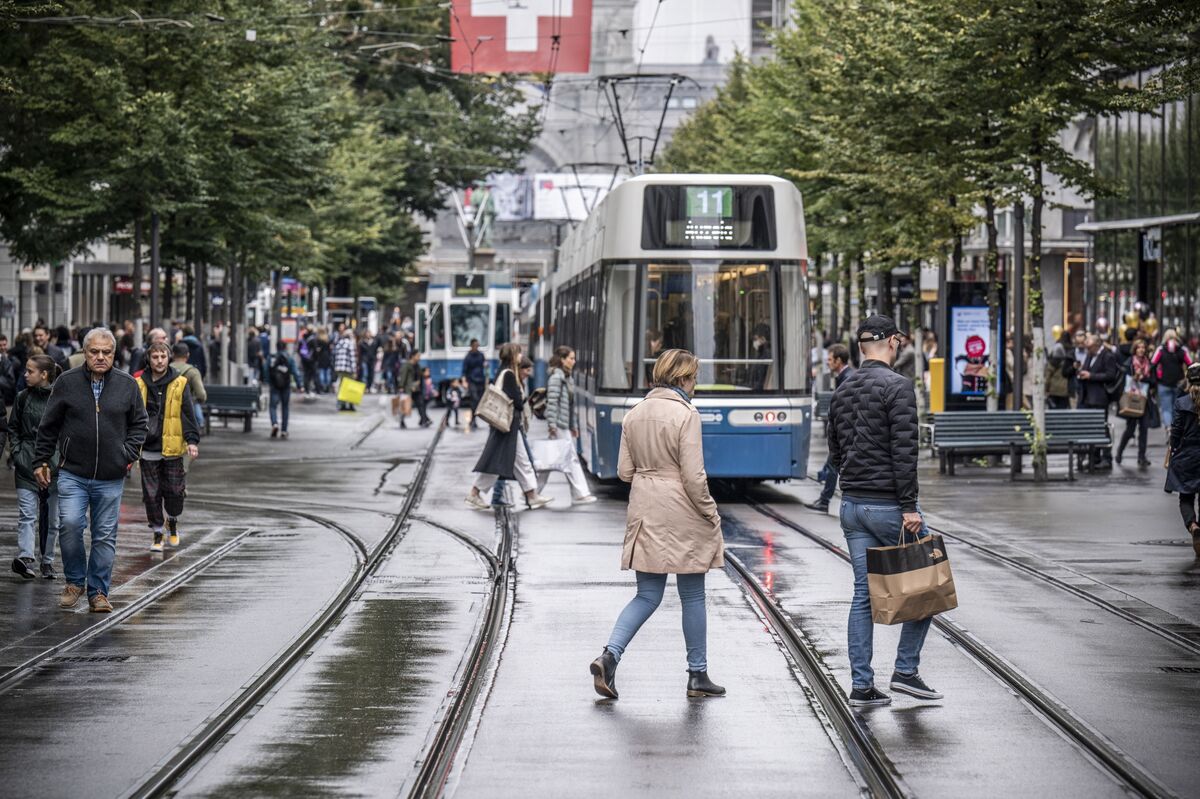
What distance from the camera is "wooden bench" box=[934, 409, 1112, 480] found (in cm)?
2466

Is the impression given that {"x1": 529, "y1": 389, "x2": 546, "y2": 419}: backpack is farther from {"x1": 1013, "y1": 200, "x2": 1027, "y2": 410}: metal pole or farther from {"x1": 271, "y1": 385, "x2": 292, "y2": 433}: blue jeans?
{"x1": 271, "y1": 385, "x2": 292, "y2": 433}: blue jeans

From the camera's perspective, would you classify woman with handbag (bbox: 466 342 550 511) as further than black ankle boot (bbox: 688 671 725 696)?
Yes

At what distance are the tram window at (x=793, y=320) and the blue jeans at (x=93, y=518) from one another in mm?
9112

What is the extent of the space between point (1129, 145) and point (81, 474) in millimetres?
34926

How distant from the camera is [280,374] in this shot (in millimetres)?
32969

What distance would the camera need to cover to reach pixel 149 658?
1051 centimetres

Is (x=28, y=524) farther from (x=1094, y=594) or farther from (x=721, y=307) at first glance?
(x=721, y=307)

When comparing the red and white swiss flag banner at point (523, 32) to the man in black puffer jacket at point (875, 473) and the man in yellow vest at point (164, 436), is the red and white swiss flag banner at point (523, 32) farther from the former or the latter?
the man in black puffer jacket at point (875, 473)

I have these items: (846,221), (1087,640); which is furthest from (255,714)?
(846,221)

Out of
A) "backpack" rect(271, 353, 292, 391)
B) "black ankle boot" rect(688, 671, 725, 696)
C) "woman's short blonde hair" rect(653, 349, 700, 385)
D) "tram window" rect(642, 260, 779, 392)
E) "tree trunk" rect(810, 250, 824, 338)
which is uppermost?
"tree trunk" rect(810, 250, 824, 338)

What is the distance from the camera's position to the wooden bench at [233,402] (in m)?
35.2

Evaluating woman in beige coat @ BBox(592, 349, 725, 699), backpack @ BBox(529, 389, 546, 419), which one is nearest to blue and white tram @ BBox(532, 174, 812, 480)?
backpack @ BBox(529, 389, 546, 419)

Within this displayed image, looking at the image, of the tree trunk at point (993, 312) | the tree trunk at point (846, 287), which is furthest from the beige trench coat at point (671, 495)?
the tree trunk at point (846, 287)

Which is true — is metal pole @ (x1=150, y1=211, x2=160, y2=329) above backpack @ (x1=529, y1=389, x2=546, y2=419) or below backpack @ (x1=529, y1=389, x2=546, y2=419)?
above
